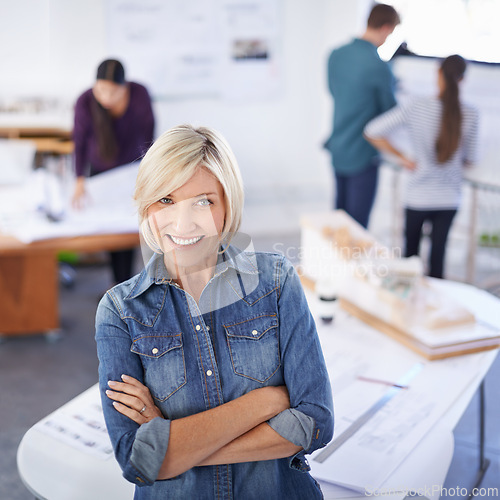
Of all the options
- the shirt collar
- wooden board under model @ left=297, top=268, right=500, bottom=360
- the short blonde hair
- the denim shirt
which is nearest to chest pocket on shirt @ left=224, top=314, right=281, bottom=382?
the denim shirt

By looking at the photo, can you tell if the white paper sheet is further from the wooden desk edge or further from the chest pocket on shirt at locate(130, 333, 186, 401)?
the wooden desk edge

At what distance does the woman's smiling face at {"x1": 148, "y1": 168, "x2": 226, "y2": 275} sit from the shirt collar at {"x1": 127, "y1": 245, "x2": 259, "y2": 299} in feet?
0.18

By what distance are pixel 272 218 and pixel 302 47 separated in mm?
1482

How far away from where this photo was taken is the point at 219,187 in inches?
41.2

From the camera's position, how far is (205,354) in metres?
1.10

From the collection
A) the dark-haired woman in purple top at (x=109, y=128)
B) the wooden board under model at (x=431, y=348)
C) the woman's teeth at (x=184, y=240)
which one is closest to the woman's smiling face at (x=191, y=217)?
the woman's teeth at (x=184, y=240)

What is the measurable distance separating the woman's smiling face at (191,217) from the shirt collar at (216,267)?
56 millimetres

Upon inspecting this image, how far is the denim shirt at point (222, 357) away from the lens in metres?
1.08

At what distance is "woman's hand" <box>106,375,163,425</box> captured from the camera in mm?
1037

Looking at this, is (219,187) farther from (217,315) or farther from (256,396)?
(256,396)

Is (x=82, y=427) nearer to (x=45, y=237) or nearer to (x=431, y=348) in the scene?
(x=431, y=348)

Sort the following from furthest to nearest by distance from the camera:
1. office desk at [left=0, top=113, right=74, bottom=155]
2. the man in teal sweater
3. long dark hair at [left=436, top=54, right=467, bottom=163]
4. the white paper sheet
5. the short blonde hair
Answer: office desk at [left=0, top=113, right=74, bottom=155]
the man in teal sweater
long dark hair at [left=436, top=54, right=467, bottom=163]
the white paper sheet
the short blonde hair

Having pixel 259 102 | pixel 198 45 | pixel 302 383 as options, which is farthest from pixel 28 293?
pixel 259 102

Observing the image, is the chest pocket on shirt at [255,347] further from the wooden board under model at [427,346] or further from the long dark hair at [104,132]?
the long dark hair at [104,132]
